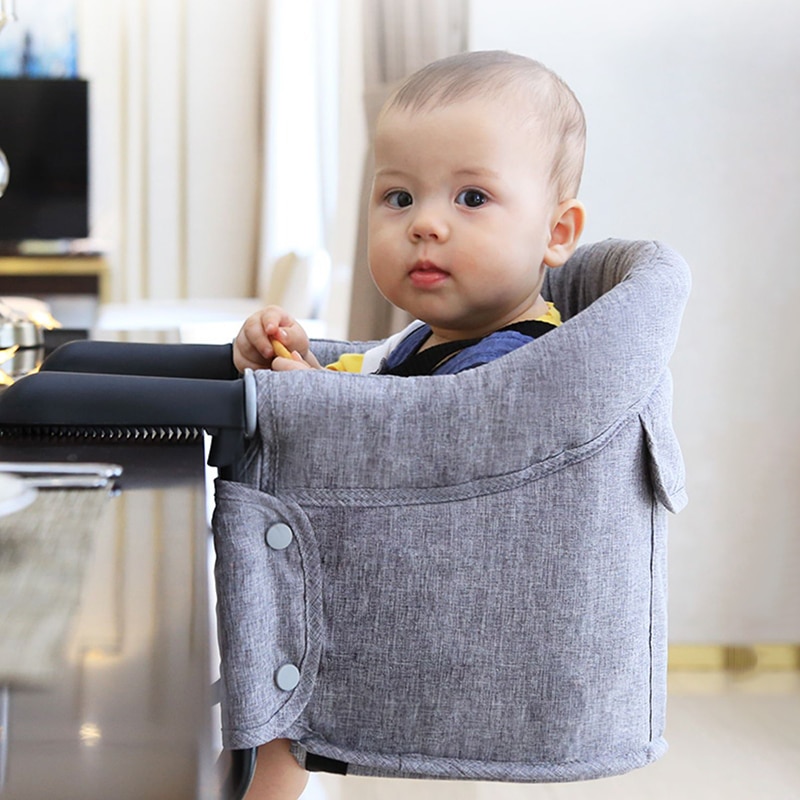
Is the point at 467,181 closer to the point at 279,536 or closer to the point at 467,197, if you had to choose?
the point at 467,197

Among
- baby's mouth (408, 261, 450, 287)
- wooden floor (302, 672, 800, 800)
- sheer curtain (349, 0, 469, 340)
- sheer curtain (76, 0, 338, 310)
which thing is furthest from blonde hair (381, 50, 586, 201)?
sheer curtain (76, 0, 338, 310)

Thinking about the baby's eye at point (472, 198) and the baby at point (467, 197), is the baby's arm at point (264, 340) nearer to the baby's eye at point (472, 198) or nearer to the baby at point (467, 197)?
the baby at point (467, 197)

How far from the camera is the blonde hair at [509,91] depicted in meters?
0.94

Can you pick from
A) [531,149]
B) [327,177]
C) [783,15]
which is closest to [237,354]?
[531,149]

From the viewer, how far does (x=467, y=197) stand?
0.95 m

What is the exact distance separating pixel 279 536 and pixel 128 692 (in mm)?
253

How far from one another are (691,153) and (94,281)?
3.79m

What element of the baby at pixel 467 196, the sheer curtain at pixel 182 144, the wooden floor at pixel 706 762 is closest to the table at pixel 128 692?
the baby at pixel 467 196

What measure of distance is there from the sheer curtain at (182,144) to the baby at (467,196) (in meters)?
5.00

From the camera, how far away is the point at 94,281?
5453 mm

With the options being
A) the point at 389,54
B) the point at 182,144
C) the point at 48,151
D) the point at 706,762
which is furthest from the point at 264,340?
the point at 182,144

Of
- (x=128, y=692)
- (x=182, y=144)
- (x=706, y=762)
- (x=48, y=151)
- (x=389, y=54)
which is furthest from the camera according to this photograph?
(x=182, y=144)

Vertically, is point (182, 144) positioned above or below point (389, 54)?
below

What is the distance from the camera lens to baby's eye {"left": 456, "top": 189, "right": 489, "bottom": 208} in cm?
95
